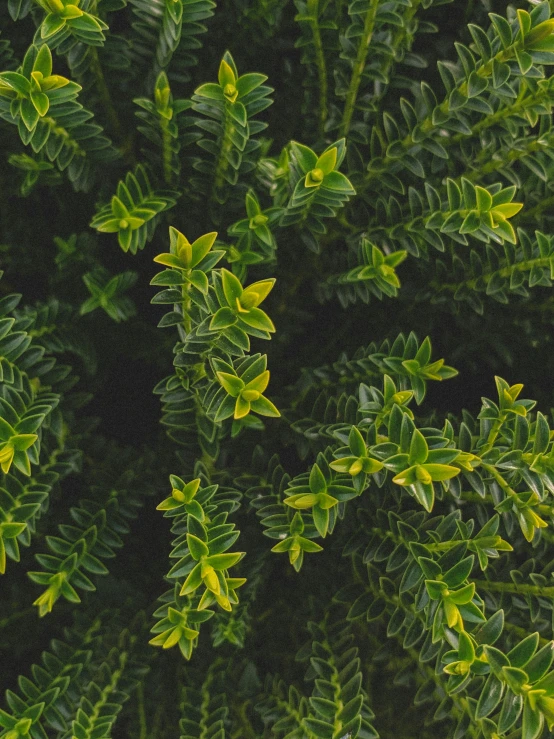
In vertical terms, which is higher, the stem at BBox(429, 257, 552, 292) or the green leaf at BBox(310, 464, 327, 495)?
the stem at BBox(429, 257, 552, 292)

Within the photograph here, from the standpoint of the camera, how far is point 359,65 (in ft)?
3.73

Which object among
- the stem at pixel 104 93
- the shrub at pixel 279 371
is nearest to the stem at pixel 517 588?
the shrub at pixel 279 371

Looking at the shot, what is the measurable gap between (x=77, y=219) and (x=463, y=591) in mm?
943

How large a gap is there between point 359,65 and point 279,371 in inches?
22.3

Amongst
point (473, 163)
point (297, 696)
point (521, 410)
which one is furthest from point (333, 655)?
point (473, 163)

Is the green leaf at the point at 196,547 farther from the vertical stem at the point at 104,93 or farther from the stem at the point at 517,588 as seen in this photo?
the vertical stem at the point at 104,93

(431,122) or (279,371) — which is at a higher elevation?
(431,122)

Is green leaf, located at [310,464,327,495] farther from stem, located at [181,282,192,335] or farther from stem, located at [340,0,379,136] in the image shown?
Result: stem, located at [340,0,379,136]

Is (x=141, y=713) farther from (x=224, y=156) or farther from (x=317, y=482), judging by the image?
(x=224, y=156)

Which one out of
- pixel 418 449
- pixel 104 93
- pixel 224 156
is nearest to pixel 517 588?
pixel 418 449

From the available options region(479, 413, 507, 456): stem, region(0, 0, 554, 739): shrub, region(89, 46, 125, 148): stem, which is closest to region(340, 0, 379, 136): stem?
region(0, 0, 554, 739): shrub

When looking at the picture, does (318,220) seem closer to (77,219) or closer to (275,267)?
(275,267)

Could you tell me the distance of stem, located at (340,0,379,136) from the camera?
106 cm

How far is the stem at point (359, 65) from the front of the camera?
1.06 m
